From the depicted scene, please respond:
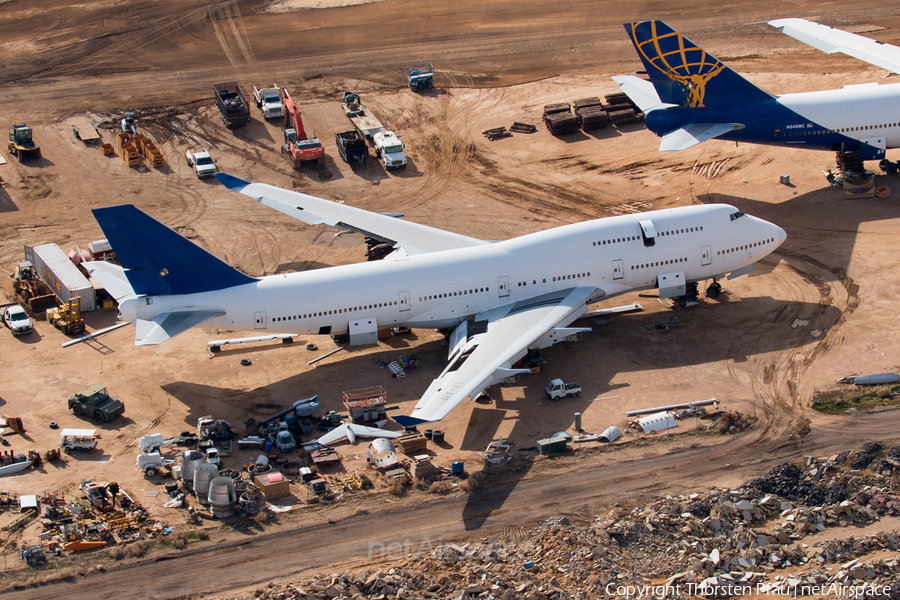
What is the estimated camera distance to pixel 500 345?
1999 inches

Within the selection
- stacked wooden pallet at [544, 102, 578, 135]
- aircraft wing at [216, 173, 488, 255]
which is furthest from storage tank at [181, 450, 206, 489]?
stacked wooden pallet at [544, 102, 578, 135]

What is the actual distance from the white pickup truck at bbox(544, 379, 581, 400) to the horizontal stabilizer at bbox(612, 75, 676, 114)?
29.6 meters

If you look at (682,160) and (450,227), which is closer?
(450,227)

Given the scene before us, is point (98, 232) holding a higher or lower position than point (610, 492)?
higher

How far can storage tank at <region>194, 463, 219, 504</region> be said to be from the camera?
43969 millimetres

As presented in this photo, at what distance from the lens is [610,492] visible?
143 ft

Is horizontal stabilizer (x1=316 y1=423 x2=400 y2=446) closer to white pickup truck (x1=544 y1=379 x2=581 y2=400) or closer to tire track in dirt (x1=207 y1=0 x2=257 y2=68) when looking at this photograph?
white pickup truck (x1=544 y1=379 x2=581 y2=400)

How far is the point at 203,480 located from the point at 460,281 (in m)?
19.0

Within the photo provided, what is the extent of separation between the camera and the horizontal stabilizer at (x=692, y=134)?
6875 cm

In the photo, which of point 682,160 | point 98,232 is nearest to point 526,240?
point 682,160

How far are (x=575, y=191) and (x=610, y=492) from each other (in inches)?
1508

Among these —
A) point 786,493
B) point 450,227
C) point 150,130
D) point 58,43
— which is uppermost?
point 58,43

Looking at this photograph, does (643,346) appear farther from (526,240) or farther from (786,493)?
(786,493)

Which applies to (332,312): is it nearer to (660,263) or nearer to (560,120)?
(660,263)
